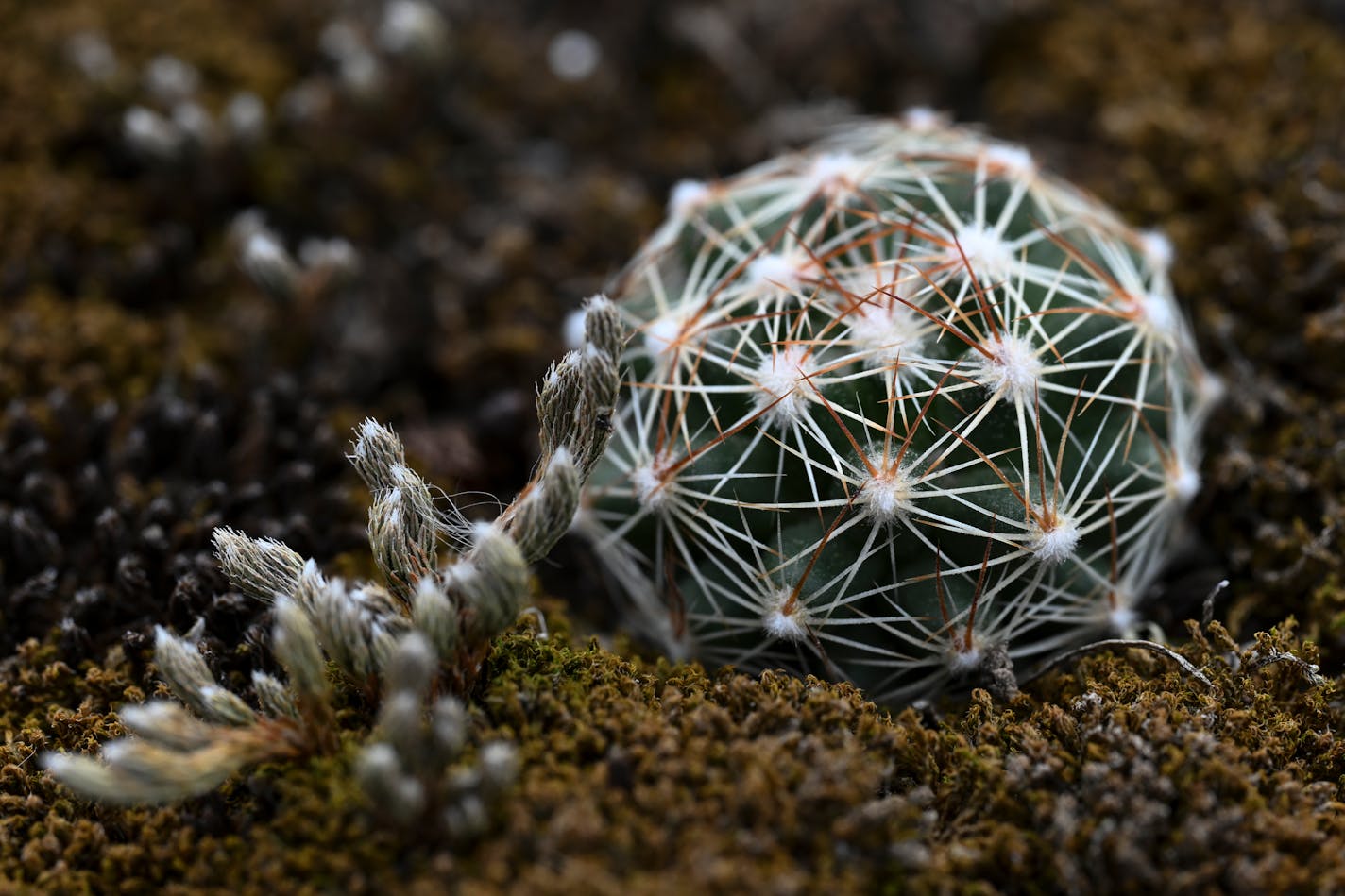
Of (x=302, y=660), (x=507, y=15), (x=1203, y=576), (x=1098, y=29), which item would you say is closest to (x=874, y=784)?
(x=302, y=660)

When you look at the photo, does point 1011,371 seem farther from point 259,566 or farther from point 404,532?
point 259,566

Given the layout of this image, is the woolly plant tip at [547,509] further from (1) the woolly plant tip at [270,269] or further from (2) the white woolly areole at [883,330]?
(1) the woolly plant tip at [270,269]

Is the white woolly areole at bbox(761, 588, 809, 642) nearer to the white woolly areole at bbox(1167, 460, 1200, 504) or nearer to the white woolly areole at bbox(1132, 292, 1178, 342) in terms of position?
the white woolly areole at bbox(1167, 460, 1200, 504)

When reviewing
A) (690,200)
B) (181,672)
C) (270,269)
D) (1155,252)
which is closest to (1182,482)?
(1155,252)

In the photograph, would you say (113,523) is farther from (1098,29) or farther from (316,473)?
(1098,29)

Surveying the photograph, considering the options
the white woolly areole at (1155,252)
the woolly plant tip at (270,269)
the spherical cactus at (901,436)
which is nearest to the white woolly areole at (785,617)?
the spherical cactus at (901,436)

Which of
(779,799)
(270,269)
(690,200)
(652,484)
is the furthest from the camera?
(270,269)

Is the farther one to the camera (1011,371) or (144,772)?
(1011,371)
